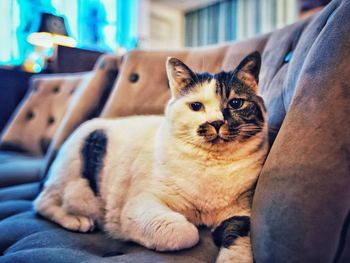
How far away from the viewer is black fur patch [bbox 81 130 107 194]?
105cm

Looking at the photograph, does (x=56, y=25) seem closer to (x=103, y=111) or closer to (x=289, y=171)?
(x=103, y=111)

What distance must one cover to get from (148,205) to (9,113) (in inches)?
83.0

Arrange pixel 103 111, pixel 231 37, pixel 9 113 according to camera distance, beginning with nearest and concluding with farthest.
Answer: pixel 103 111 → pixel 9 113 → pixel 231 37

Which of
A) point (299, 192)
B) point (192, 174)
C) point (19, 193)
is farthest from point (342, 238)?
point (19, 193)

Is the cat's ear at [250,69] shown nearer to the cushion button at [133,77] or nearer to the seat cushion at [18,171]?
the cushion button at [133,77]

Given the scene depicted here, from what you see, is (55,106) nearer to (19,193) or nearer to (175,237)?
(19,193)

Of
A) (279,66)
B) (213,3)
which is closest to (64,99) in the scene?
(279,66)

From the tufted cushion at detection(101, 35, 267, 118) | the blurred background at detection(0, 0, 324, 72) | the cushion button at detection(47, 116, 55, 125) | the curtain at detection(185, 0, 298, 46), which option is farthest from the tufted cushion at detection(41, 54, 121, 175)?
the curtain at detection(185, 0, 298, 46)

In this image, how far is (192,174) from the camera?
0.82 metres

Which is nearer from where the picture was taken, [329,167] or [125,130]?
[329,167]

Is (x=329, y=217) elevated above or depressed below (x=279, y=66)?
below

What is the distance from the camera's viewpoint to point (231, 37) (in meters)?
5.21

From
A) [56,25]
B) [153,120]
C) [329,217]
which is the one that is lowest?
[329,217]

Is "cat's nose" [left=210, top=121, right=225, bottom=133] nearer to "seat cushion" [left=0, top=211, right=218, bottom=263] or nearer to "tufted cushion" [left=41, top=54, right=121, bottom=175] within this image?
"seat cushion" [left=0, top=211, right=218, bottom=263]
